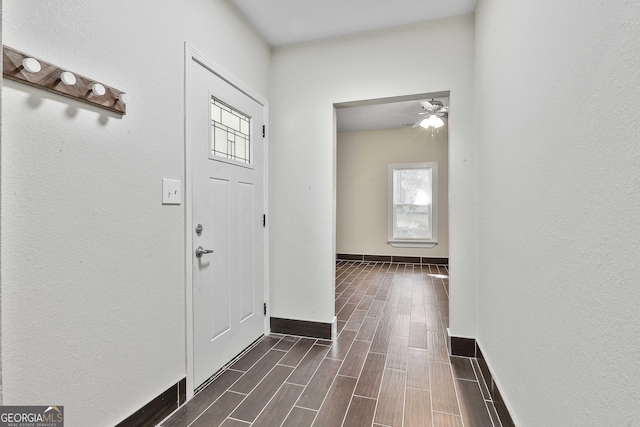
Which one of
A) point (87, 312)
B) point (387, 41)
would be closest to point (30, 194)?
point (87, 312)

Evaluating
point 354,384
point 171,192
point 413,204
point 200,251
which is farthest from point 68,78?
point 413,204

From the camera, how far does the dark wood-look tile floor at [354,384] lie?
63.6 inches

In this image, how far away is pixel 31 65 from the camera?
103 cm

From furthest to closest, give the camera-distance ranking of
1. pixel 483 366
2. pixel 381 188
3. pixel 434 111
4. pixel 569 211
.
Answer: pixel 381 188
pixel 434 111
pixel 483 366
pixel 569 211

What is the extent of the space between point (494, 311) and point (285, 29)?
263cm

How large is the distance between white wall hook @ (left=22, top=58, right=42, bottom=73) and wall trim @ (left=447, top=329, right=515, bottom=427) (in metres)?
2.43

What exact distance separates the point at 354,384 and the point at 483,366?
893mm

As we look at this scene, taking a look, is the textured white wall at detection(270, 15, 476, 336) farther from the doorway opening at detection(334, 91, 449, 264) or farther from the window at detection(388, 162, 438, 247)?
the window at detection(388, 162, 438, 247)

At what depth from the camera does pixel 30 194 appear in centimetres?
106

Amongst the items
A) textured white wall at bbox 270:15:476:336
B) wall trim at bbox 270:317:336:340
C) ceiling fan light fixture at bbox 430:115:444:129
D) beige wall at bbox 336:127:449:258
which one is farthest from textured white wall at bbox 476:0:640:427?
beige wall at bbox 336:127:449:258

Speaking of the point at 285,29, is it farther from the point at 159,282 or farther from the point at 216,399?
the point at 216,399

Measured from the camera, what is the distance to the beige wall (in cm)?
597

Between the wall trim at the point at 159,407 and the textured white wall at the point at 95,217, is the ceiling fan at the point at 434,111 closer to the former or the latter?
the textured white wall at the point at 95,217

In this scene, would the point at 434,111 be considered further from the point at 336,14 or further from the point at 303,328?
the point at 303,328
